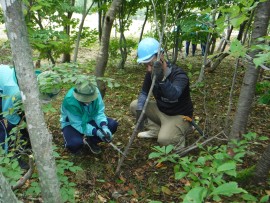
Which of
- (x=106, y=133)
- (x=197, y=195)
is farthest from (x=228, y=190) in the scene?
(x=106, y=133)

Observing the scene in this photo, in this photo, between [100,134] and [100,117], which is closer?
[100,134]

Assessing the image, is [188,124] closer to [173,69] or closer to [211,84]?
[173,69]

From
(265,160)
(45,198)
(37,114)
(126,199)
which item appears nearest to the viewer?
(37,114)

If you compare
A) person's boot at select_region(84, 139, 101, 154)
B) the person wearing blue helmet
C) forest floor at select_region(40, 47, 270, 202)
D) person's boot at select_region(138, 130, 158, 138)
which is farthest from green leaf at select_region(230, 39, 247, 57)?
person's boot at select_region(138, 130, 158, 138)

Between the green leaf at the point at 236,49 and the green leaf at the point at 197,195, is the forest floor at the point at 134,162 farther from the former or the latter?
the green leaf at the point at 197,195

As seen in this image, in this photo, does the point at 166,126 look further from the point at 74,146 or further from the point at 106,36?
the point at 106,36

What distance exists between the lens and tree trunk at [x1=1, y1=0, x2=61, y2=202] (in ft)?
4.58

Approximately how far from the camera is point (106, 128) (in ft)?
11.8

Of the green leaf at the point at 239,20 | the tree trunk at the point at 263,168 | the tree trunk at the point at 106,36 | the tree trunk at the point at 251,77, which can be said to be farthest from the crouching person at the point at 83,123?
the green leaf at the point at 239,20

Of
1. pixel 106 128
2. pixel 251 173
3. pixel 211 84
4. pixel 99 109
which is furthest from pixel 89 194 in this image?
pixel 211 84

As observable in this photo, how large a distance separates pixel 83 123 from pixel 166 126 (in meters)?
1.15

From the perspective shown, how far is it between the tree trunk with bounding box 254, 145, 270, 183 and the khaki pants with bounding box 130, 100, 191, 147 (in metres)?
1.01

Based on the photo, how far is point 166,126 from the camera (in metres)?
3.95

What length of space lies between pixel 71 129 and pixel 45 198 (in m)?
1.96
